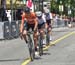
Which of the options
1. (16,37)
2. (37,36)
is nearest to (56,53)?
(37,36)

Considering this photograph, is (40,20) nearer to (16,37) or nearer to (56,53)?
(56,53)

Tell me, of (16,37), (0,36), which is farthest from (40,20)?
(16,37)

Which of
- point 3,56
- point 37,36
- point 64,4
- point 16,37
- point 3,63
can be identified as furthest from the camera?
point 64,4

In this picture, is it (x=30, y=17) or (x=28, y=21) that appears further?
(x=28, y=21)

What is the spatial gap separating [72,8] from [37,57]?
69.1 metres

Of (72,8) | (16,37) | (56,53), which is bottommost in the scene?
(72,8)

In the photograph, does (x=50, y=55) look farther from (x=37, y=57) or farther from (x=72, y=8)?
(x=72, y=8)

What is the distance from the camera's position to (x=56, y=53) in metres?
17.5

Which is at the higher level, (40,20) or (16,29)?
(40,20)

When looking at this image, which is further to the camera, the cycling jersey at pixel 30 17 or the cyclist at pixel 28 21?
the cycling jersey at pixel 30 17

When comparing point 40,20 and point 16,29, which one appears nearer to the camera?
point 40,20

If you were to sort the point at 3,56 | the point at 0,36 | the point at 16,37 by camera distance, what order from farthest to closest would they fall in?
the point at 16,37, the point at 0,36, the point at 3,56

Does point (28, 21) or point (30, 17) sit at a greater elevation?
point (30, 17)

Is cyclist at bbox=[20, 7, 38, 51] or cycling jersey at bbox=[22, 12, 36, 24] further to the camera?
cycling jersey at bbox=[22, 12, 36, 24]
